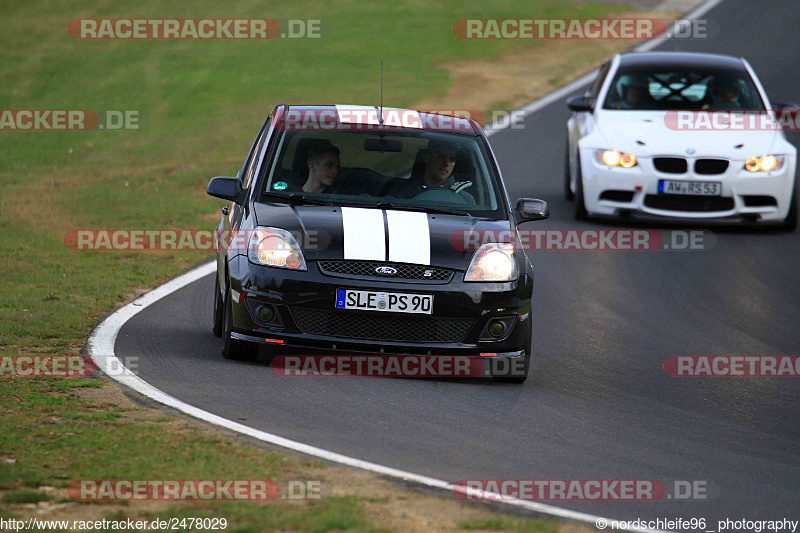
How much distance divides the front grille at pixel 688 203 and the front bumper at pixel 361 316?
243 inches

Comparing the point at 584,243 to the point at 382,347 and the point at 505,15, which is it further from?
the point at 505,15

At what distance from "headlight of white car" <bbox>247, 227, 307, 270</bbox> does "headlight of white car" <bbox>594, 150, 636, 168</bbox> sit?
21.6 ft

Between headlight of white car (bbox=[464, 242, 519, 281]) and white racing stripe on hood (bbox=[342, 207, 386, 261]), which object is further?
headlight of white car (bbox=[464, 242, 519, 281])

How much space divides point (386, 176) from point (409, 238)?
3.56 feet

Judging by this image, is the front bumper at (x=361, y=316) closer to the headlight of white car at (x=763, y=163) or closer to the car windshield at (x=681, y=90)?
the headlight of white car at (x=763, y=163)

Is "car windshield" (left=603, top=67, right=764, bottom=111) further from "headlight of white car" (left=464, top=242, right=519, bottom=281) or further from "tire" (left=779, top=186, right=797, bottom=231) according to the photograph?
"headlight of white car" (left=464, top=242, right=519, bottom=281)

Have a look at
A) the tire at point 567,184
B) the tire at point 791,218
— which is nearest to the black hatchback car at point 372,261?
the tire at point 791,218

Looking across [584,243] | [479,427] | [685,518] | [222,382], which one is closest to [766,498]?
[685,518]

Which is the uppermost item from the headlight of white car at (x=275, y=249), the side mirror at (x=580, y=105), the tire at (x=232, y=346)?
the side mirror at (x=580, y=105)

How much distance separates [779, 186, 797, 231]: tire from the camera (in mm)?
14148

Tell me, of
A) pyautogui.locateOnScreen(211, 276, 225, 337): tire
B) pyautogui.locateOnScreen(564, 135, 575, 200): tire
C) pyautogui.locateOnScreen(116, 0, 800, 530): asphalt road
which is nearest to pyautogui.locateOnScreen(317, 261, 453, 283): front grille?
pyautogui.locateOnScreen(116, 0, 800, 530): asphalt road

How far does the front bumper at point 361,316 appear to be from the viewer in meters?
7.81

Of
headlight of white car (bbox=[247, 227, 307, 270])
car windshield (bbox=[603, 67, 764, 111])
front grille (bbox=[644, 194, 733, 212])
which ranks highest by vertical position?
car windshield (bbox=[603, 67, 764, 111])

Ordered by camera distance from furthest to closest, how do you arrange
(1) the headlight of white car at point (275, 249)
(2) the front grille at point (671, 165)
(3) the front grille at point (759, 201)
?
(3) the front grille at point (759, 201)
(2) the front grille at point (671, 165)
(1) the headlight of white car at point (275, 249)
